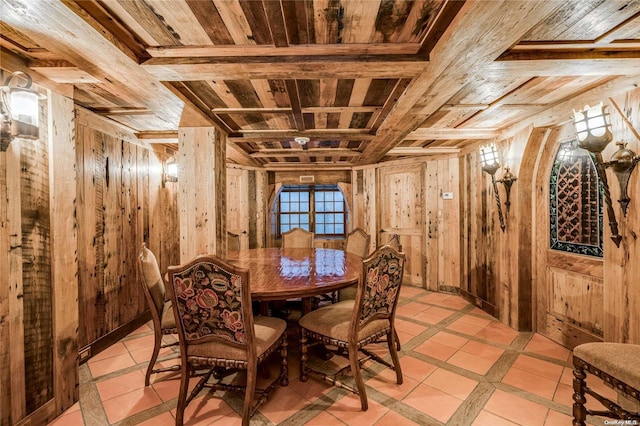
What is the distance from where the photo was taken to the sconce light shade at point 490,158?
3148 mm

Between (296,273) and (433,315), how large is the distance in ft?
7.02

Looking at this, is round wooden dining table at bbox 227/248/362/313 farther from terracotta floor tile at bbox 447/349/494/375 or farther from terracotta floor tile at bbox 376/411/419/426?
terracotta floor tile at bbox 447/349/494/375

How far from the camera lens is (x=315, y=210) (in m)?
6.26

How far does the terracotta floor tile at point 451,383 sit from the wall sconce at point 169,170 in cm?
379

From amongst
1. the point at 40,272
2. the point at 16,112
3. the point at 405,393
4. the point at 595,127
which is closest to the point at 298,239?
the point at 405,393

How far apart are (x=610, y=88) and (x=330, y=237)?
4858mm

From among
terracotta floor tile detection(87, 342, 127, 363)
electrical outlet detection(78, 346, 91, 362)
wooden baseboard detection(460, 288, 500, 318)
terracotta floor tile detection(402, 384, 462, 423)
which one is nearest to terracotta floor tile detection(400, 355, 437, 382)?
terracotta floor tile detection(402, 384, 462, 423)

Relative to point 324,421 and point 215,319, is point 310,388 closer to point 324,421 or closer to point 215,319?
point 324,421

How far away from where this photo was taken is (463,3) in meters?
1.17

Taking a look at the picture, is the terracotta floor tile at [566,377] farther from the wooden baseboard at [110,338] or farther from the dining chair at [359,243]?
Answer: the wooden baseboard at [110,338]

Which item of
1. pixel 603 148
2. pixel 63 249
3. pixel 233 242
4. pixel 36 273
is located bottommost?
pixel 233 242

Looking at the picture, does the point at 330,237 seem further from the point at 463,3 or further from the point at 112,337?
the point at 463,3

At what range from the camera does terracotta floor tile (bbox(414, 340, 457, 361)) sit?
2471mm

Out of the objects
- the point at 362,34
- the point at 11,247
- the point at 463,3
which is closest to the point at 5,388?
the point at 11,247
